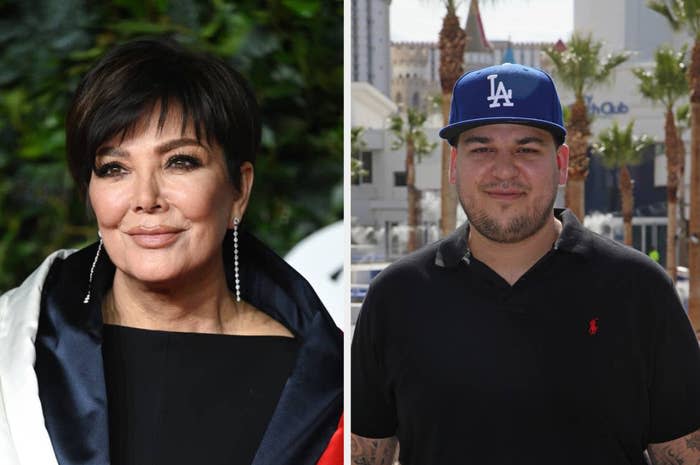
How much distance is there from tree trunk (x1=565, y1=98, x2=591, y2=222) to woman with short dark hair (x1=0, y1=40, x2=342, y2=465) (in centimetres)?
72

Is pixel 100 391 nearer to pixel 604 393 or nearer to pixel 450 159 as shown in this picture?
pixel 450 159

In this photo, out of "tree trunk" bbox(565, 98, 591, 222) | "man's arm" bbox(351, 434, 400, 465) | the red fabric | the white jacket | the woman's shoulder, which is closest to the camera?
the white jacket

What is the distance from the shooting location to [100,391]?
1.86 meters

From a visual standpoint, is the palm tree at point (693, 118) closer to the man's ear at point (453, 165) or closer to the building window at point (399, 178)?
the man's ear at point (453, 165)

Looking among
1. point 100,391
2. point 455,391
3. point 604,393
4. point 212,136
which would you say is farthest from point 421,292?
point 100,391

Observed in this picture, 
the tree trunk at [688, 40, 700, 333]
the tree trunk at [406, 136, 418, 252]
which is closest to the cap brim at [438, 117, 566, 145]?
the tree trunk at [406, 136, 418, 252]

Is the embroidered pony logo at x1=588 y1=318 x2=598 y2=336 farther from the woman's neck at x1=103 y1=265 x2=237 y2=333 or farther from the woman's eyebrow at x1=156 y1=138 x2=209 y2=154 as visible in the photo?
the woman's eyebrow at x1=156 y1=138 x2=209 y2=154

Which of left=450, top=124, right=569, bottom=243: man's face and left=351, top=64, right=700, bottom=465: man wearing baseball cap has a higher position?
left=450, top=124, right=569, bottom=243: man's face

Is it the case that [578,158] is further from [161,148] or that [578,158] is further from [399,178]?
[161,148]

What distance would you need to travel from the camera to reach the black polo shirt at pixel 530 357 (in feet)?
6.80

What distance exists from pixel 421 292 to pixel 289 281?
1.30 feet

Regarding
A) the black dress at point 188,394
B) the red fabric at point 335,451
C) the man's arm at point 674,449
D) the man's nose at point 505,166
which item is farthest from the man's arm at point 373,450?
the man's nose at point 505,166

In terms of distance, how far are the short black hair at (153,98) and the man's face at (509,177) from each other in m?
0.63

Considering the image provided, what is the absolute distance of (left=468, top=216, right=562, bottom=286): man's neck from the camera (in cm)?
217
